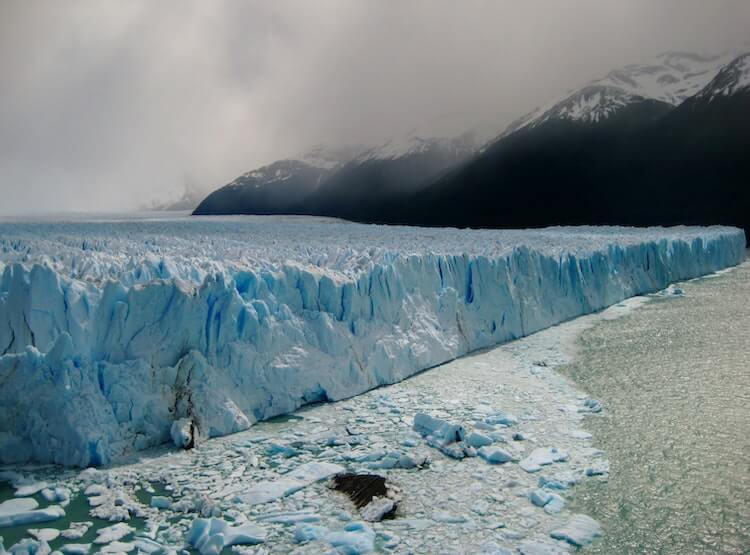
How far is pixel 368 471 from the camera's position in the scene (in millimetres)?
4699

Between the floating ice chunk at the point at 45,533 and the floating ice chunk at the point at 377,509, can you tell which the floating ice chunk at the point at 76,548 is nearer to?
the floating ice chunk at the point at 45,533

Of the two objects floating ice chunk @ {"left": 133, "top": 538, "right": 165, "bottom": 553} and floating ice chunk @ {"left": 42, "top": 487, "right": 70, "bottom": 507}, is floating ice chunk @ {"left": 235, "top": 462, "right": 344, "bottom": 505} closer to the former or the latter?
floating ice chunk @ {"left": 133, "top": 538, "right": 165, "bottom": 553}

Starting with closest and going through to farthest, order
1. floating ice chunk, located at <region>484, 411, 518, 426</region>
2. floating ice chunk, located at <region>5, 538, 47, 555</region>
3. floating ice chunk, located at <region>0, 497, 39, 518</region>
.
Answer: floating ice chunk, located at <region>5, 538, 47, 555</region>, floating ice chunk, located at <region>0, 497, 39, 518</region>, floating ice chunk, located at <region>484, 411, 518, 426</region>

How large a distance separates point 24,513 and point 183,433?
57.5 inches

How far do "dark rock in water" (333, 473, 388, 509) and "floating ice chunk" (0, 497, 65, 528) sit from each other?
2143mm

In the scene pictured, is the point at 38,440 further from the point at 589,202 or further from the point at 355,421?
the point at 589,202

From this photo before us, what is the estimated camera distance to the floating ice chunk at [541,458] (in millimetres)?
4723

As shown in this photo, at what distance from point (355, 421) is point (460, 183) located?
4954 cm

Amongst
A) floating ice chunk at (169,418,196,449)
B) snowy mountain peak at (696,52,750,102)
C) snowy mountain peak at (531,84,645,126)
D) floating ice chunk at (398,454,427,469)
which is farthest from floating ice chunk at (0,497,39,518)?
snowy mountain peak at (531,84,645,126)

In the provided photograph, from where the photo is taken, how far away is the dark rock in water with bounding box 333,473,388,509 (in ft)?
13.9

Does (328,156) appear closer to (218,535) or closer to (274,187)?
(274,187)

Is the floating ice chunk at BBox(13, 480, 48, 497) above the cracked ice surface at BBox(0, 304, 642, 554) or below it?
above

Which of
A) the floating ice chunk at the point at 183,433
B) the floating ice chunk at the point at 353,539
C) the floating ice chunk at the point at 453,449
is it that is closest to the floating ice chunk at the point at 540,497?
the floating ice chunk at the point at 453,449

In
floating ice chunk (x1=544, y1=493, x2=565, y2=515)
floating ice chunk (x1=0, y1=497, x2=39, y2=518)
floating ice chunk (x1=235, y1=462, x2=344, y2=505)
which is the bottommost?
floating ice chunk (x1=544, y1=493, x2=565, y2=515)
